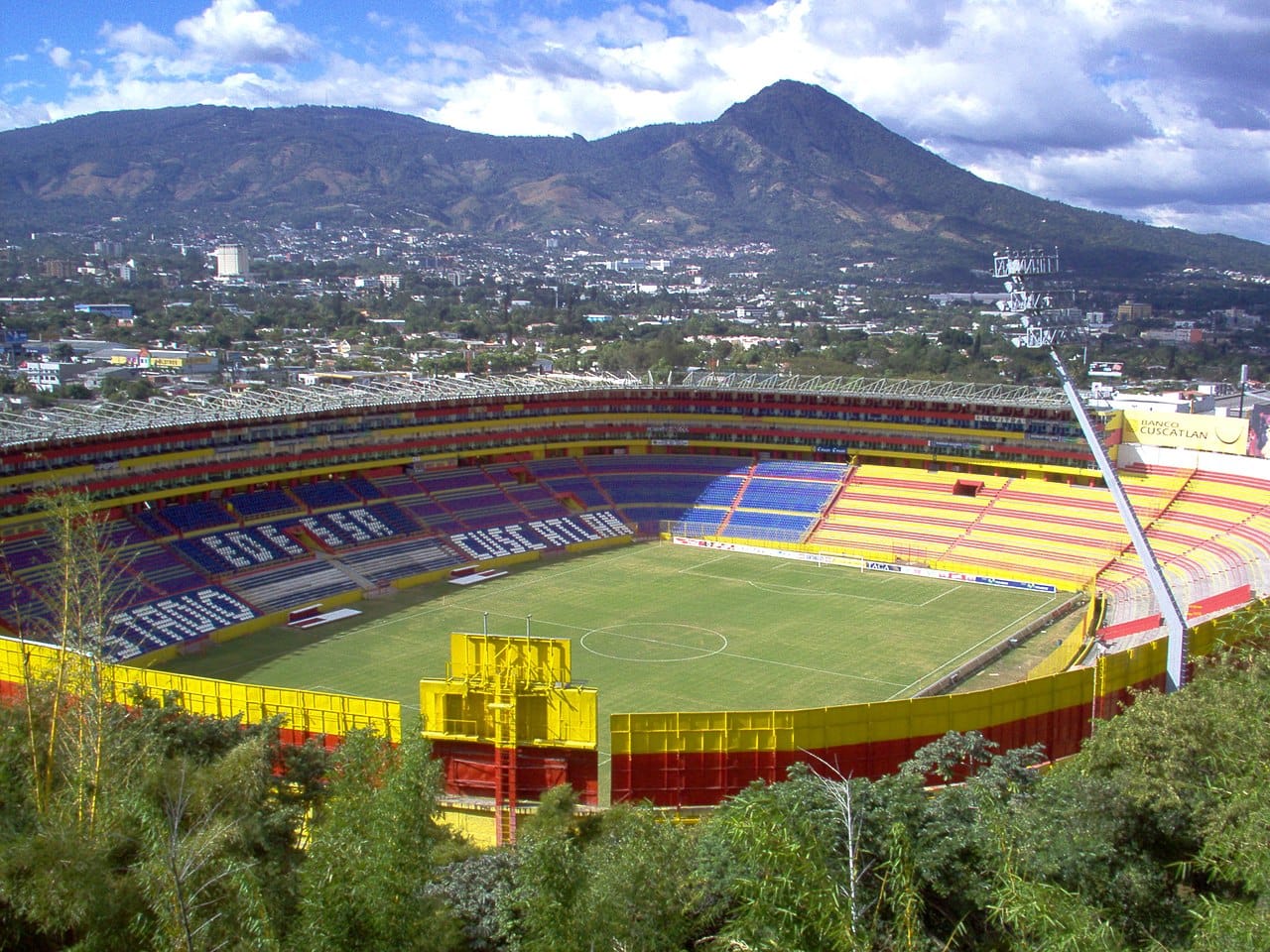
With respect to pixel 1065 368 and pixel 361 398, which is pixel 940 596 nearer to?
pixel 1065 368

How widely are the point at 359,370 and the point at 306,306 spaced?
6591cm

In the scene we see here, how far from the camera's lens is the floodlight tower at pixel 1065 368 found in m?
25.2

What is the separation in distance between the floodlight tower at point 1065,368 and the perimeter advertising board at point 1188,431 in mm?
18205

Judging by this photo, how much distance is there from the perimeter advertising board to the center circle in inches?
968

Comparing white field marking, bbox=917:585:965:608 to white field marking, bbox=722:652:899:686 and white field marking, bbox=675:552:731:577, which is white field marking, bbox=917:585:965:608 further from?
white field marking, bbox=675:552:731:577

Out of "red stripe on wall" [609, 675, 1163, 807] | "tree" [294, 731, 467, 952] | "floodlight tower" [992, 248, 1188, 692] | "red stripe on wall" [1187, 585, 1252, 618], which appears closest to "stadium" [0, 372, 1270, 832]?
"red stripe on wall" [609, 675, 1163, 807]

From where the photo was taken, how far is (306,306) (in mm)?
159250

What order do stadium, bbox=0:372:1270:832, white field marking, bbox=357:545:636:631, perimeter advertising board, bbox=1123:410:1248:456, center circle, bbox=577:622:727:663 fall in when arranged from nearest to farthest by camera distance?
stadium, bbox=0:372:1270:832 < center circle, bbox=577:622:727:663 < white field marking, bbox=357:545:636:631 < perimeter advertising board, bbox=1123:410:1248:456

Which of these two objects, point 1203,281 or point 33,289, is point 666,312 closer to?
point 1203,281

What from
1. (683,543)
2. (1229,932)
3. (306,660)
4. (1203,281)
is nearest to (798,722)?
(1229,932)

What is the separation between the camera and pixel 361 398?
5231 centimetres

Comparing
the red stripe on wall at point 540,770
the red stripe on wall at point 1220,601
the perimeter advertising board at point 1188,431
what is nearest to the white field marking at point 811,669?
the red stripe on wall at point 1220,601

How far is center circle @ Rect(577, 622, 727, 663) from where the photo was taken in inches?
1452

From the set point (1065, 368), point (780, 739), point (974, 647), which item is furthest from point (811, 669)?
point (780, 739)
